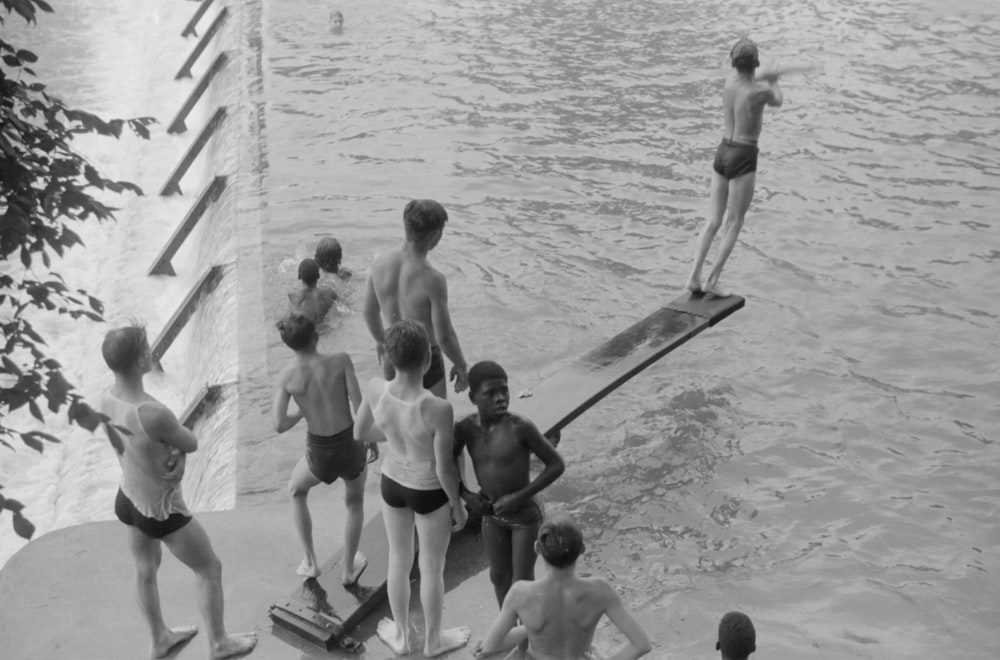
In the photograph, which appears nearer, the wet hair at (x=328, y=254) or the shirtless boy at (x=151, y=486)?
the shirtless boy at (x=151, y=486)

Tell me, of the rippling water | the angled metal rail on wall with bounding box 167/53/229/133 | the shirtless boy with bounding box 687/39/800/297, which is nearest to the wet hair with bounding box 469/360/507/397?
the rippling water

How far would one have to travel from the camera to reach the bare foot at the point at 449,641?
6059 mm

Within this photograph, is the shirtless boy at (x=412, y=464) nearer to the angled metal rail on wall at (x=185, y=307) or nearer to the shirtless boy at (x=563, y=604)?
the shirtless boy at (x=563, y=604)

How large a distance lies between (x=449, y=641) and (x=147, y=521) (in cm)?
166

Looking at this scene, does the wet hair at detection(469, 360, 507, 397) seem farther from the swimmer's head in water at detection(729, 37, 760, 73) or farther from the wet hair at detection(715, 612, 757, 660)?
the swimmer's head in water at detection(729, 37, 760, 73)

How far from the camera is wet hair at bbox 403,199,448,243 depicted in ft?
20.8

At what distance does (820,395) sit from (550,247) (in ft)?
12.4

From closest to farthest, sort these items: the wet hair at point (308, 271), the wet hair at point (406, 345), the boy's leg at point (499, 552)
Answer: the wet hair at point (406, 345) < the boy's leg at point (499, 552) < the wet hair at point (308, 271)

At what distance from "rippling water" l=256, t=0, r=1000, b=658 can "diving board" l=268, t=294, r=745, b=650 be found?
62 centimetres

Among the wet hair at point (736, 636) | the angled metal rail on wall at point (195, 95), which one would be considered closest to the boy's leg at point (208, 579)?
the wet hair at point (736, 636)

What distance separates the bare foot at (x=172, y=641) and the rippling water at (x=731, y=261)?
249cm

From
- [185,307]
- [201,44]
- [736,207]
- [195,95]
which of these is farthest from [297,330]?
[201,44]

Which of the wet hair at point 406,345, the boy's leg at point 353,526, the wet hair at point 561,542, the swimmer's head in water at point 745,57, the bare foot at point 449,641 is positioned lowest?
the bare foot at point 449,641

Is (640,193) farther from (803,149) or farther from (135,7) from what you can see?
(135,7)
